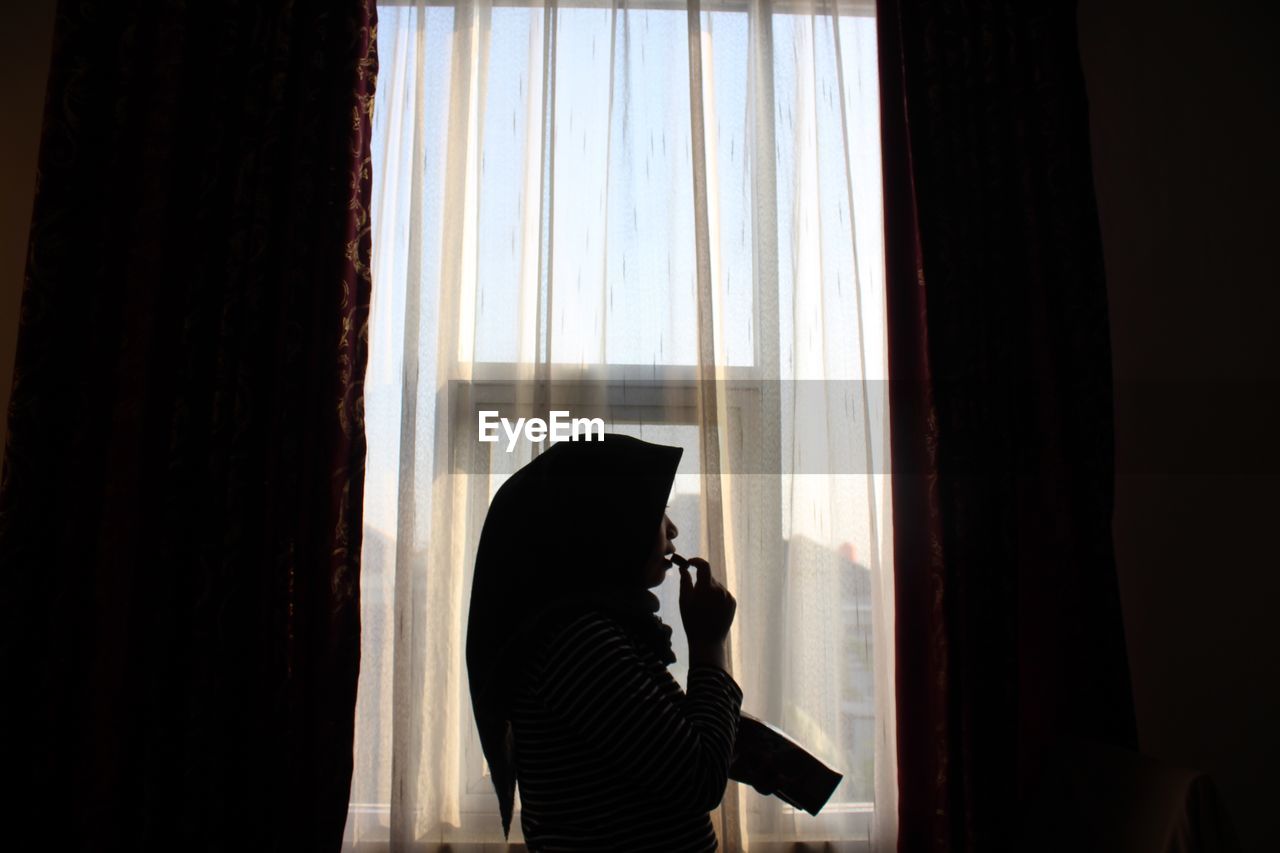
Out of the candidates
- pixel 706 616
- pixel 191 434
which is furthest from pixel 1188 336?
pixel 191 434

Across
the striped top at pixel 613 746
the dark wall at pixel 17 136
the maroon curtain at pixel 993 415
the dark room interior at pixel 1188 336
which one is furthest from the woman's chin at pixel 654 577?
the dark wall at pixel 17 136

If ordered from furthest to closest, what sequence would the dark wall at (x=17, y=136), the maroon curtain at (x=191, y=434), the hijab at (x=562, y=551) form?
the dark wall at (x=17, y=136) → the maroon curtain at (x=191, y=434) → the hijab at (x=562, y=551)

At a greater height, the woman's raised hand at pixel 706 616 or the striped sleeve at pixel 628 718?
the woman's raised hand at pixel 706 616

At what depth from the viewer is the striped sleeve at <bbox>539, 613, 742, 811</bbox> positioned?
100 centimetres

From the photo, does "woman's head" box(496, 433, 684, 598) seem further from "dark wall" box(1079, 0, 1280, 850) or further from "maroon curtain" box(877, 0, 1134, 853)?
"dark wall" box(1079, 0, 1280, 850)

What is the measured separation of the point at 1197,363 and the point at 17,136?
9.06 feet

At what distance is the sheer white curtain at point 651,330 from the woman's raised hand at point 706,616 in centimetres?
44

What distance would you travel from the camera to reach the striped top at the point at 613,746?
1009 mm

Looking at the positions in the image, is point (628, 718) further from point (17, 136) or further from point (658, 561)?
point (17, 136)

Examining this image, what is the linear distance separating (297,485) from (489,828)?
2.62ft

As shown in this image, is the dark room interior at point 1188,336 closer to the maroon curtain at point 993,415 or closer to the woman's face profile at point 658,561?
the maroon curtain at point 993,415

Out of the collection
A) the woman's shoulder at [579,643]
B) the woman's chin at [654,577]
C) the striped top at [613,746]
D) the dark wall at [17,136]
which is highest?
the dark wall at [17,136]

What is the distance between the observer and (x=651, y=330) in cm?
177

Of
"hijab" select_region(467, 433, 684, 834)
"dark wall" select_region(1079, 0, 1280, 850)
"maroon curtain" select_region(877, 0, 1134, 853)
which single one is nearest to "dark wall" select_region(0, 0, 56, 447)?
"hijab" select_region(467, 433, 684, 834)
